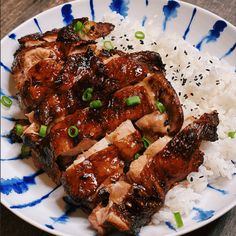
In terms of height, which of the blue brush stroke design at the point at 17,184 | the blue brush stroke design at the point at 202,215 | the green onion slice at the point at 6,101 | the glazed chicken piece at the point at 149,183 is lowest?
the blue brush stroke design at the point at 17,184

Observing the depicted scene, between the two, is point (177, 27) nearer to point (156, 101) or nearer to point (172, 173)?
point (156, 101)

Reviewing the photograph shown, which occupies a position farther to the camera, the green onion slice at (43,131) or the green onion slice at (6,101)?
the green onion slice at (6,101)

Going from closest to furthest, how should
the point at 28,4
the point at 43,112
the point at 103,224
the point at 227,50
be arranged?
the point at 103,224
the point at 43,112
the point at 227,50
the point at 28,4

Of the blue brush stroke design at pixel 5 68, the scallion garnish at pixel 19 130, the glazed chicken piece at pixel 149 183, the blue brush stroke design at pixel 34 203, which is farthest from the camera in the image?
the blue brush stroke design at pixel 5 68

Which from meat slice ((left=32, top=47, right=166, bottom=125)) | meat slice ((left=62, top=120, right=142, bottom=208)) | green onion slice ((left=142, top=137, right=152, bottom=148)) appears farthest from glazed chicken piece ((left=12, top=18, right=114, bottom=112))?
green onion slice ((left=142, top=137, right=152, bottom=148))

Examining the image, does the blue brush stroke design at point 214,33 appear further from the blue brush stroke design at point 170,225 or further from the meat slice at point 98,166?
the blue brush stroke design at point 170,225

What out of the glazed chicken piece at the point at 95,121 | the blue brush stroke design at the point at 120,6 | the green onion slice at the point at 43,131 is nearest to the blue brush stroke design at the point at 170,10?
the blue brush stroke design at the point at 120,6

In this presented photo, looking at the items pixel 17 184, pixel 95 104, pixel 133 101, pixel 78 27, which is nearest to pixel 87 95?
pixel 95 104

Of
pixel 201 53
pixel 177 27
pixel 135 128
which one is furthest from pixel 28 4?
pixel 135 128
